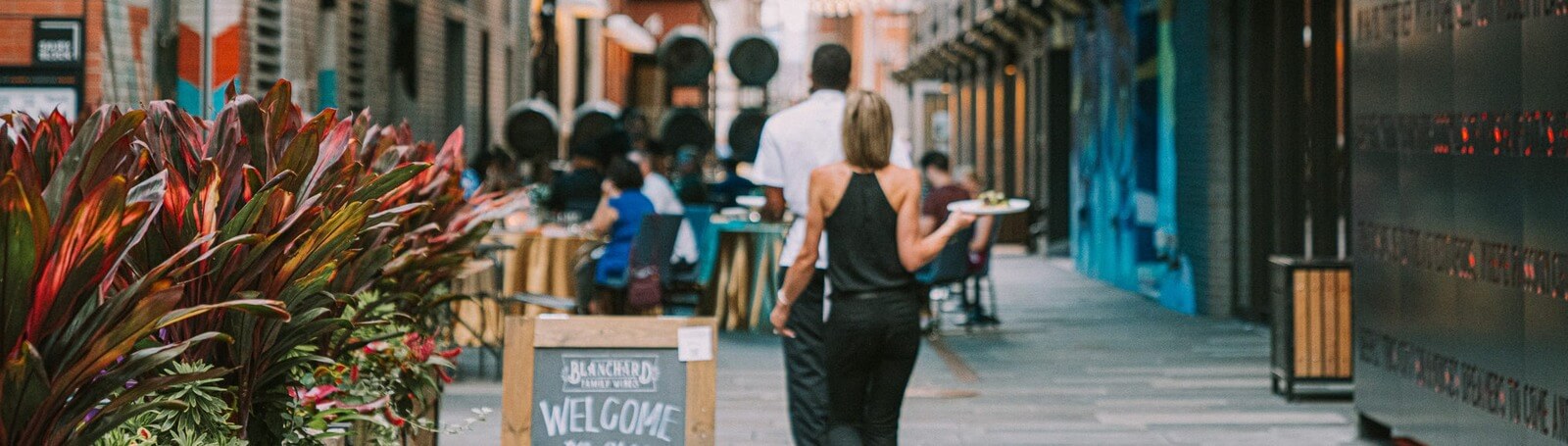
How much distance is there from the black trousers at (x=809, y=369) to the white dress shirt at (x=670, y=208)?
6.62 metres

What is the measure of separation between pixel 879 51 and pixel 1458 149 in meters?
73.6

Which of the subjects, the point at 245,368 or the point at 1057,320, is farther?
the point at 1057,320

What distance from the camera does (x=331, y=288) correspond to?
460 centimetres

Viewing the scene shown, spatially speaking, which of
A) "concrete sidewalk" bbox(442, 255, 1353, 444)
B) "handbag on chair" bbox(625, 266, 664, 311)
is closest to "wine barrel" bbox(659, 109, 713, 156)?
"concrete sidewalk" bbox(442, 255, 1353, 444)

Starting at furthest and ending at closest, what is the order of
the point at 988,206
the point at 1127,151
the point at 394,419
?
the point at 1127,151 → the point at 988,206 → the point at 394,419

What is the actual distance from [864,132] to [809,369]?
732 mm

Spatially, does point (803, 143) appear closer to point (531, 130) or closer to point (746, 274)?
point (746, 274)

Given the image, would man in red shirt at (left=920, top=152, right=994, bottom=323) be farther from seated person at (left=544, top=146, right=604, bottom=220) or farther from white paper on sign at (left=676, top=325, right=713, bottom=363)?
white paper on sign at (left=676, top=325, right=713, bottom=363)

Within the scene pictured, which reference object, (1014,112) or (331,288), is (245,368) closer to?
(331,288)

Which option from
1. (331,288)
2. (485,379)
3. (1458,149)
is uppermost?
(1458,149)

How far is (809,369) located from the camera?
5.70 meters

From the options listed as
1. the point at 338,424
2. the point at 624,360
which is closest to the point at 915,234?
the point at 624,360

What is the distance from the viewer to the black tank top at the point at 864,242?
5.52 meters

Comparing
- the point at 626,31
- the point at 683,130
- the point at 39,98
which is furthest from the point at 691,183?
the point at 626,31
